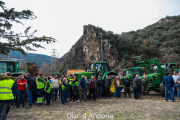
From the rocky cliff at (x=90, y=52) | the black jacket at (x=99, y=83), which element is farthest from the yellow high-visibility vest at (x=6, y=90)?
the rocky cliff at (x=90, y=52)

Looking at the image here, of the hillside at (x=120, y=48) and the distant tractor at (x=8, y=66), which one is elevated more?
the hillside at (x=120, y=48)

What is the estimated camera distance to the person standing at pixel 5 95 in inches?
180

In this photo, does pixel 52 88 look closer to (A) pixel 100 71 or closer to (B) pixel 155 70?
(A) pixel 100 71

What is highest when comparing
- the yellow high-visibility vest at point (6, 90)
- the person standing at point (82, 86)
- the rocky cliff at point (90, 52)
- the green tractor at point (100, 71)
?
the rocky cliff at point (90, 52)

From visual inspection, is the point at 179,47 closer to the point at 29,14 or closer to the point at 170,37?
the point at 170,37

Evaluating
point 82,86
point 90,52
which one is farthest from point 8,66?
point 90,52

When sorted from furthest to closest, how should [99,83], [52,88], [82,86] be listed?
[99,83] → [82,86] → [52,88]

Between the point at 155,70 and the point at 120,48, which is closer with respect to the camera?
the point at 155,70

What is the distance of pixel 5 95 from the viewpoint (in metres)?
4.62

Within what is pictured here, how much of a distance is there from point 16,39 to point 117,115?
15.3ft

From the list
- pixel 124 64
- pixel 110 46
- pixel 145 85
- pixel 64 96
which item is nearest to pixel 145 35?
pixel 110 46

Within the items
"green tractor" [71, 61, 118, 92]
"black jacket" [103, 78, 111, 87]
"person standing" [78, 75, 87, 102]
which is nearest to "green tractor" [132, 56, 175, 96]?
"green tractor" [71, 61, 118, 92]

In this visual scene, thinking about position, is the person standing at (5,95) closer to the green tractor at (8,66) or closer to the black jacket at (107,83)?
the green tractor at (8,66)

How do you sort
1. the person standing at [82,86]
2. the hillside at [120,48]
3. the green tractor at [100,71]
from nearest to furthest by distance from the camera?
the person standing at [82,86]
the green tractor at [100,71]
the hillside at [120,48]
